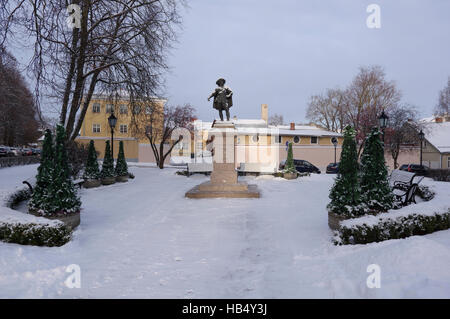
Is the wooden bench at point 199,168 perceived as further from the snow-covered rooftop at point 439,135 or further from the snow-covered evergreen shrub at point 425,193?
the snow-covered rooftop at point 439,135

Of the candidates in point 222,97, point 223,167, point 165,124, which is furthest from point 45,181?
point 165,124

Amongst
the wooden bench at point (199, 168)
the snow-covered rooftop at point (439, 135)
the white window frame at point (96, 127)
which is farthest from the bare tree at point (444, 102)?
the white window frame at point (96, 127)

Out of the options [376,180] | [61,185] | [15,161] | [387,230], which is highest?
[376,180]

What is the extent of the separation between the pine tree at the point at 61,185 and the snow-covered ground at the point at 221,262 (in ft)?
2.18

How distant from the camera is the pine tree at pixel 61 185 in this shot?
640cm

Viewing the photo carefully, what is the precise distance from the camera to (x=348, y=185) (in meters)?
6.09

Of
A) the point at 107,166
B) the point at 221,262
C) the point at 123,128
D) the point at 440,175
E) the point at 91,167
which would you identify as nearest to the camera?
the point at 221,262

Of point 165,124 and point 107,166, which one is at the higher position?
point 165,124

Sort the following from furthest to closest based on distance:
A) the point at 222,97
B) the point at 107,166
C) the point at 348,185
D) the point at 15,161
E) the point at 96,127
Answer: the point at 96,127 < the point at 15,161 < the point at 107,166 < the point at 222,97 < the point at 348,185

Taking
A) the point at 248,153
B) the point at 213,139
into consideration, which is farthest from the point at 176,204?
the point at 248,153

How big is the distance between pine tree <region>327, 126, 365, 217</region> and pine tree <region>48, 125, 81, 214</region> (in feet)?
20.0

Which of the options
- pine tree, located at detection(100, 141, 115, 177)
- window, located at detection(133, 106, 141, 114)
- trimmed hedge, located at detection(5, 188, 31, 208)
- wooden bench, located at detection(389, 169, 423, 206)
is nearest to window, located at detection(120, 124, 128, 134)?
pine tree, located at detection(100, 141, 115, 177)

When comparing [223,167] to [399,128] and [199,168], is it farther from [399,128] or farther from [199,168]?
[399,128]

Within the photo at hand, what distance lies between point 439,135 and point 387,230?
41007 millimetres
